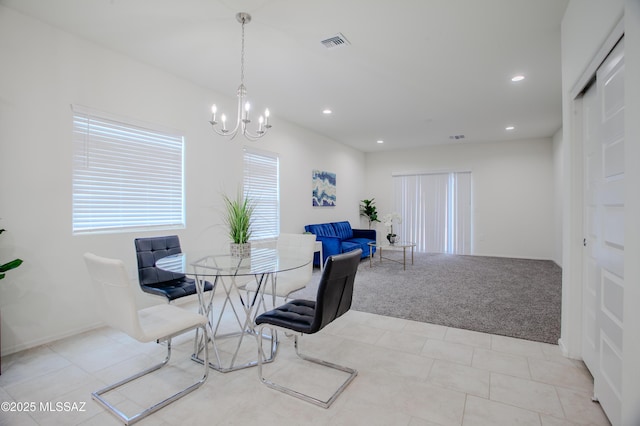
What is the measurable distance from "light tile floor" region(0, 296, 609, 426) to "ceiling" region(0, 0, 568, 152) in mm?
2812

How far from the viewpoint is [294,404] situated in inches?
73.0

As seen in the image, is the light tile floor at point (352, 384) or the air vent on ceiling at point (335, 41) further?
the air vent on ceiling at point (335, 41)

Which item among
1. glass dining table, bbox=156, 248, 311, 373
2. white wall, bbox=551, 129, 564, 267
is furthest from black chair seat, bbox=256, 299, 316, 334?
white wall, bbox=551, 129, 564, 267

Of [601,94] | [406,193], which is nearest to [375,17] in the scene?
[601,94]

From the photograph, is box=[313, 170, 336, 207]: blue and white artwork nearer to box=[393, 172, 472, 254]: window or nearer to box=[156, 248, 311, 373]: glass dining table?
box=[393, 172, 472, 254]: window

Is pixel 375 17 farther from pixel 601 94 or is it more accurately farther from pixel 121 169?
pixel 121 169

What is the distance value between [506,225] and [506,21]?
579cm

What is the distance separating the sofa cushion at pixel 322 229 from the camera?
5971 mm

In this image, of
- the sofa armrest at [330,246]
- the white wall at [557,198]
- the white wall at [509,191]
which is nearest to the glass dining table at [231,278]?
the sofa armrest at [330,246]

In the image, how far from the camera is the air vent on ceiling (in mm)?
2895

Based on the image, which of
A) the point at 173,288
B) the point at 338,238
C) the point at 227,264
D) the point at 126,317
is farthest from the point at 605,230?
the point at 338,238

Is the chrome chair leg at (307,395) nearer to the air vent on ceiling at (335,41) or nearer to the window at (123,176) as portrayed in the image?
the window at (123,176)

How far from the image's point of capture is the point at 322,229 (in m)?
6.21

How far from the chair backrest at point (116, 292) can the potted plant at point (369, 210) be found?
23.5 ft
